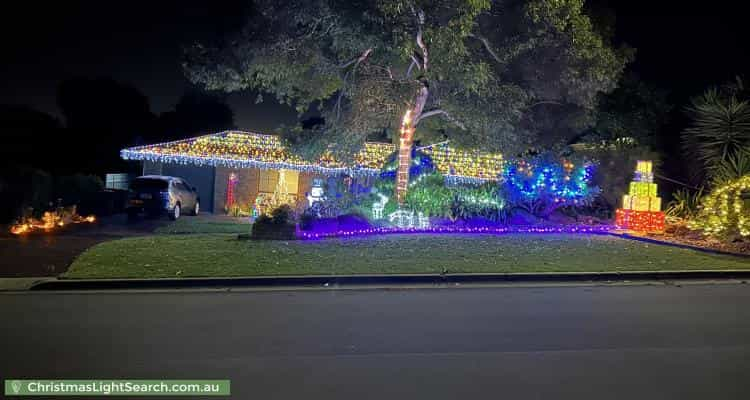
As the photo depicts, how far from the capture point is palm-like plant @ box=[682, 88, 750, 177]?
732 inches

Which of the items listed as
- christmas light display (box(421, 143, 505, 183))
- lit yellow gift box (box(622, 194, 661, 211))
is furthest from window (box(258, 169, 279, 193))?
lit yellow gift box (box(622, 194, 661, 211))

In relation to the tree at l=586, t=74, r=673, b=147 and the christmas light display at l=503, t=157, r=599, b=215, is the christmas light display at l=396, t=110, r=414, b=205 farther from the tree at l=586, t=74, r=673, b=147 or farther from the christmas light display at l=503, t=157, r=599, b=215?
the tree at l=586, t=74, r=673, b=147

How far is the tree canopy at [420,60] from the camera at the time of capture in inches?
568

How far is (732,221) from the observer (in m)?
15.6

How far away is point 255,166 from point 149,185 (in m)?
4.03

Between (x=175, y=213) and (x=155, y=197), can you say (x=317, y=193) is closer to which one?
(x=175, y=213)

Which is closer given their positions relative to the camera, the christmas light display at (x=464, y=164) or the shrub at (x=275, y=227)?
the shrub at (x=275, y=227)

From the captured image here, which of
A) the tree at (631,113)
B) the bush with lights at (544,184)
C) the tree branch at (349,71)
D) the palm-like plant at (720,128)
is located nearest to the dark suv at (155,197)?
the tree branch at (349,71)

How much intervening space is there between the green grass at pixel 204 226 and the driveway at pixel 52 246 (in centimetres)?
52

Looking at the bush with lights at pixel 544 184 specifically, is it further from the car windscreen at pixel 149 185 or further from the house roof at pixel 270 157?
the car windscreen at pixel 149 185

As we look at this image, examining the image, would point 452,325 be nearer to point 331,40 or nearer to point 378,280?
point 378,280

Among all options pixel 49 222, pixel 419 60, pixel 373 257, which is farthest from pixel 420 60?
pixel 49 222

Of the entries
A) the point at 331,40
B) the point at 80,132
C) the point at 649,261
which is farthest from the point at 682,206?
the point at 80,132

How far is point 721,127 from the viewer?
19031 millimetres
